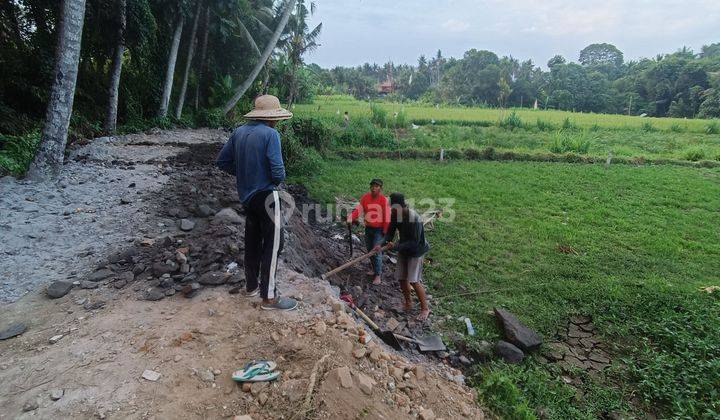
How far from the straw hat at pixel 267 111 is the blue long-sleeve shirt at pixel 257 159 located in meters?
0.07

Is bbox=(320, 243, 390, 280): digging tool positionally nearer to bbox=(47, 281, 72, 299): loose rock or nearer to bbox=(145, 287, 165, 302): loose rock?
bbox=(145, 287, 165, 302): loose rock

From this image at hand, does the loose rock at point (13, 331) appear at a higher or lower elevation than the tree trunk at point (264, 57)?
lower

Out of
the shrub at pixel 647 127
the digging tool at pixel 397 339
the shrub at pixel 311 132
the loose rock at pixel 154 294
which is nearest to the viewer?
the loose rock at pixel 154 294

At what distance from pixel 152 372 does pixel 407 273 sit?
9.44ft

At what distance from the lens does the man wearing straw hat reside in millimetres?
3096

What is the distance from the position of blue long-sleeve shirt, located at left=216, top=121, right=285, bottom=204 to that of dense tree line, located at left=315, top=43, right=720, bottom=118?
113ft

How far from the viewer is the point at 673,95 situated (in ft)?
132

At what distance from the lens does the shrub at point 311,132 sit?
12.6 m

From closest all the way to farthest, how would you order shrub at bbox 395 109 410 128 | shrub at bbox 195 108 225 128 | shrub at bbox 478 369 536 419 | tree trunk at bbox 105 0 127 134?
shrub at bbox 478 369 536 419
tree trunk at bbox 105 0 127 134
shrub at bbox 195 108 225 128
shrub at bbox 395 109 410 128

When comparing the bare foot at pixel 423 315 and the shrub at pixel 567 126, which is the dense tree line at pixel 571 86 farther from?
the bare foot at pixel 423 315

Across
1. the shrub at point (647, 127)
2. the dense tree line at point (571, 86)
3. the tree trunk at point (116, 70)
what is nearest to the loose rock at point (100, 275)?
the tree trunk at point (116, 70)

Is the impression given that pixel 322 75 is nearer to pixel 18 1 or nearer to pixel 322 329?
pixel 18 1

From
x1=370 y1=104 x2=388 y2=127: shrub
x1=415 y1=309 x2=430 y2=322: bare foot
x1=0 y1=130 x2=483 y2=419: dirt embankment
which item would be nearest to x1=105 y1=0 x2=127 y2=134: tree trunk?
x1=0 y1=130 x2=483 y2=419: dirt embankment

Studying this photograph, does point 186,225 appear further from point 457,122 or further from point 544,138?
point 457,122
